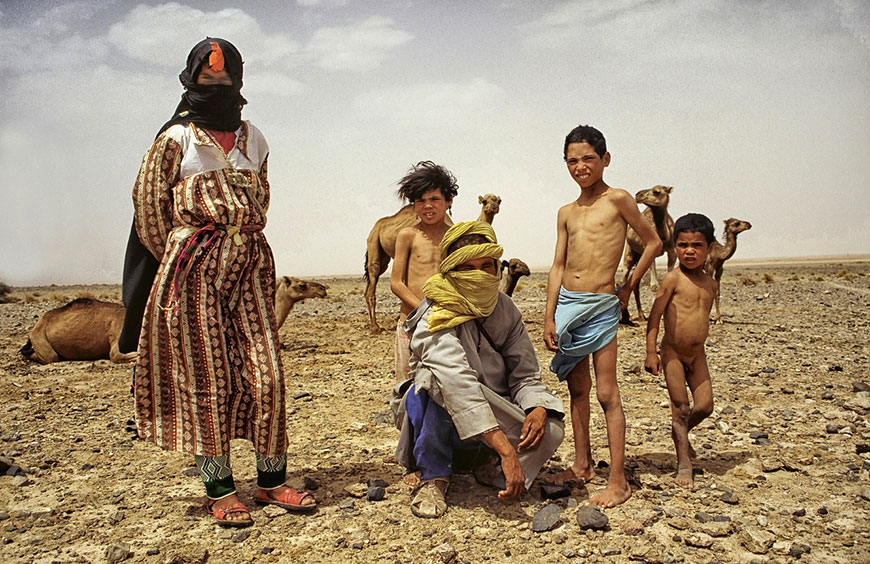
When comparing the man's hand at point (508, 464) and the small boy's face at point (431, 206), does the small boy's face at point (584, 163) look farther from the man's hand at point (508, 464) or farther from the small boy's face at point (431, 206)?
the man's hand at point (508, 464)

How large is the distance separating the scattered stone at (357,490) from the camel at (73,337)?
6206mm

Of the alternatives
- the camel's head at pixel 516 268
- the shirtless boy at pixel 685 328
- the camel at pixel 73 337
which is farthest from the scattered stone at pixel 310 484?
the camel's head at pixel 516 268

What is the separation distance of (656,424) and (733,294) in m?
14.9

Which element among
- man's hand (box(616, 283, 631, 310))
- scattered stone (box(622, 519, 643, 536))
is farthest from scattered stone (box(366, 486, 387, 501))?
man's hand (box(616, 283, 631, 310))

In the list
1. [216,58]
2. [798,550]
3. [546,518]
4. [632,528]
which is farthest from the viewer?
[216,58]

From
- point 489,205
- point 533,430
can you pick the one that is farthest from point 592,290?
point 489,205

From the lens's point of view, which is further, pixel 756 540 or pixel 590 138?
pixel 590 138

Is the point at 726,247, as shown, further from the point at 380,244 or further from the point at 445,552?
the point at 445,552

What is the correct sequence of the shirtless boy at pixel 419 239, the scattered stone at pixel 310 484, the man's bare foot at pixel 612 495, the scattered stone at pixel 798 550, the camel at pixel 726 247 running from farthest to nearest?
1. the camel at pixel 726 247
2. the shirtless boy at pixel 419 239
3. the scattered stone at pixel 310 484
4. the man's bare foot at pixel 612 495
5. the scattered stone at pixel 798 550

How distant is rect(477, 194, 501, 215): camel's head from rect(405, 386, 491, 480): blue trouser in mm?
6564

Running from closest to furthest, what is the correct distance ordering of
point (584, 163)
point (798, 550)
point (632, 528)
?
point (798, 550)
point (632, 528)
point (584, 163)

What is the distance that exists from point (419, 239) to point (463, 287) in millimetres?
1111

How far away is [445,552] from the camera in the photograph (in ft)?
10.3

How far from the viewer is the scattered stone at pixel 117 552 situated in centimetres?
324
